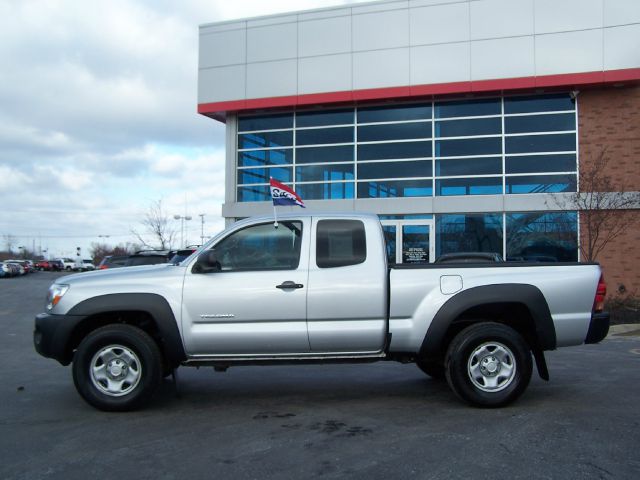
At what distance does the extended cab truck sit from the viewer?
18.7 ft

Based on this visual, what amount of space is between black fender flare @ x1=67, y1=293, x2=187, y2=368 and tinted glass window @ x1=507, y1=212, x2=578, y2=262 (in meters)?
14.4

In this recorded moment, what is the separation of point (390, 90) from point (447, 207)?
4.15 m

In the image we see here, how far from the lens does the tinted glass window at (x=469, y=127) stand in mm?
18953

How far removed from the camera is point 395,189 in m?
19.6

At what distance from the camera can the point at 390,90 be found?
18844mm

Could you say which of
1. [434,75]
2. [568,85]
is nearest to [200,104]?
[434,75]

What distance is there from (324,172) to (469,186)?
193 inches

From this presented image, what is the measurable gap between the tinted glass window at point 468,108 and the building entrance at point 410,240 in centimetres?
371

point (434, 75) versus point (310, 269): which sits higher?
point (434, 75)

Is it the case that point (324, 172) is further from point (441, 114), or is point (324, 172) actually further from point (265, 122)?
point (441, 114)

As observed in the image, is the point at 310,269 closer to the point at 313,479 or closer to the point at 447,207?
the point at 313,479

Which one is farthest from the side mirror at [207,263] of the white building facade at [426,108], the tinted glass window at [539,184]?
the tinted glass window at [539,184]

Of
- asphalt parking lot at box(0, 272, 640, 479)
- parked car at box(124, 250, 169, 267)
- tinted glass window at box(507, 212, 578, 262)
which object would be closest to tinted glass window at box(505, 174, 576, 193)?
tinted glass window at box(507, 212, 578, 262)

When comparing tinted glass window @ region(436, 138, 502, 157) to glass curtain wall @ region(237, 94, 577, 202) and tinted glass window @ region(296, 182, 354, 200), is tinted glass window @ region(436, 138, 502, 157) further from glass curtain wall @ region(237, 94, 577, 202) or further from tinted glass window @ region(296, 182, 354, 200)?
tinted glass window @ region(296, 182, 354, 200)
